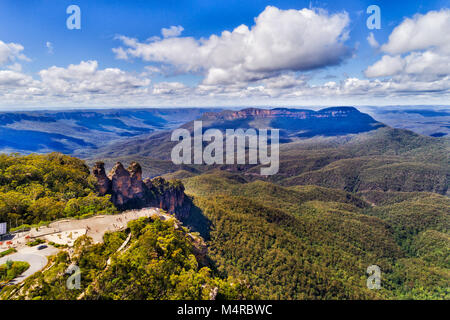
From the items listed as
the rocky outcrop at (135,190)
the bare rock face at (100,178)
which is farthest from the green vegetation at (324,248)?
the bare rock face at (100,178)

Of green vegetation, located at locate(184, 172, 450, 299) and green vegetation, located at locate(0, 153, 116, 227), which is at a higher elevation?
green vegetation, located at locate(0, 153, 116, 227)

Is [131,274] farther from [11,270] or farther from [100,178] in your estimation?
[100,178]

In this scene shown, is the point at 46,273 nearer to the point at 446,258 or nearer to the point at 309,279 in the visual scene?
the point at 309,279

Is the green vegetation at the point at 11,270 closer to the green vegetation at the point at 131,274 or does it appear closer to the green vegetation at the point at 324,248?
the green vegetation at the point at 131,274

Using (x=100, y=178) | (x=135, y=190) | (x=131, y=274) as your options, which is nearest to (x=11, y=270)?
(x=131, y=274)

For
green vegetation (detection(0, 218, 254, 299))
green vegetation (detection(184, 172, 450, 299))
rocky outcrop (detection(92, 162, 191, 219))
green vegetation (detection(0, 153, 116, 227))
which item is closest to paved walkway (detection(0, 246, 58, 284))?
green vegetation (detection(0, 218, 254, 299))

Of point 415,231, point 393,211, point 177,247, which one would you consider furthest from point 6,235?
point 393,211

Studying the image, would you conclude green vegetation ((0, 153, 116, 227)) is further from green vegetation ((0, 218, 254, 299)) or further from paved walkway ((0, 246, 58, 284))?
green vegetation ((0, 218, 254, 299))
